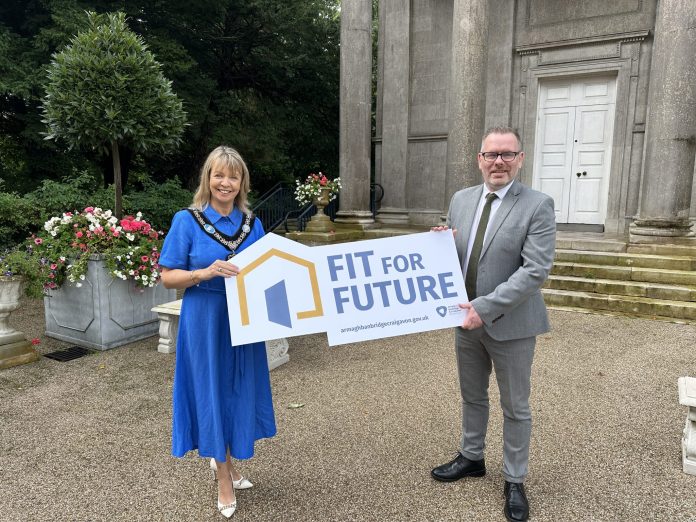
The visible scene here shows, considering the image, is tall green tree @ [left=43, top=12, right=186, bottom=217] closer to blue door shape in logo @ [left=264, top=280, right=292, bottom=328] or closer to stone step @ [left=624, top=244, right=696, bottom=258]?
blue door shape in logo @ [left=264, top=280, right=292, bottom=328]

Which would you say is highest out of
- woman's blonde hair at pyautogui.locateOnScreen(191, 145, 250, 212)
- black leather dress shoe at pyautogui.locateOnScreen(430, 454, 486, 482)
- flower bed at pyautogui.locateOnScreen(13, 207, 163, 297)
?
woman's blonde hair at pyautogui.locateOnScreen(191, 145, 250, 212)

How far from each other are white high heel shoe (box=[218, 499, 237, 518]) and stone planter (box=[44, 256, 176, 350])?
3.30 metres

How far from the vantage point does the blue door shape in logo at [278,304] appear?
7.71ft

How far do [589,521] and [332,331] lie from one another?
159cm

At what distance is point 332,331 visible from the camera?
2.43 metres

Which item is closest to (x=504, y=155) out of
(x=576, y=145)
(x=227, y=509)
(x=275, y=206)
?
(x=227, y=509)

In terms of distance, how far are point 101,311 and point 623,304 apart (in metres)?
6.30

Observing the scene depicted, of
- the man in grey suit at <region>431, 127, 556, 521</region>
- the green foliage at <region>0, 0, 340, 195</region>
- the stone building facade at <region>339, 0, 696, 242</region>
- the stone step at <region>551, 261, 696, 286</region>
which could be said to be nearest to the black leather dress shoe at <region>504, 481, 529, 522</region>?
the man in grey suit at <region>431, 127, 556, 521</region>

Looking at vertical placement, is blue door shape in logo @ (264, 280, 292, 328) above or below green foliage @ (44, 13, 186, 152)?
below

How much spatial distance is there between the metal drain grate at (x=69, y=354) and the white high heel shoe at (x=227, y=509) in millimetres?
3204

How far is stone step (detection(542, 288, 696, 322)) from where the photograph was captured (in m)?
6.14

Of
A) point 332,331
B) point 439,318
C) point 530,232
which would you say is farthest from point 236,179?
point 530,232

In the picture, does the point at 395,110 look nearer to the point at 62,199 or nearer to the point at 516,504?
the point at 62,199

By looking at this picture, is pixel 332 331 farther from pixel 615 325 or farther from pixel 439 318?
pixel 615 325
